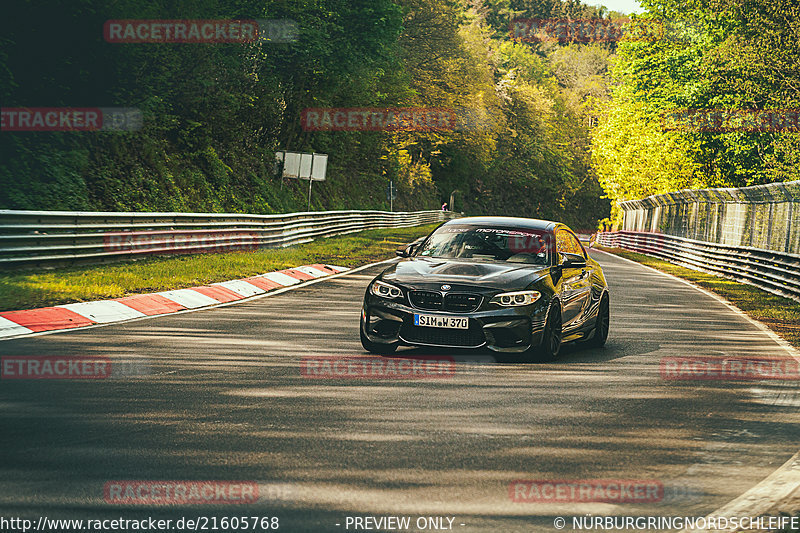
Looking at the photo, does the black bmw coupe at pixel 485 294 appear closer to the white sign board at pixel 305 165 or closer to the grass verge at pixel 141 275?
the grass verge at pixel 141 275

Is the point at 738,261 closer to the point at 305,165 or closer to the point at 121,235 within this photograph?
the point at 121,235

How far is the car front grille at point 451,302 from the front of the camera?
10.3 metres

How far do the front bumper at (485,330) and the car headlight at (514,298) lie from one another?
58 millimetres

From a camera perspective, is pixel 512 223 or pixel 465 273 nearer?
pixel 465 273

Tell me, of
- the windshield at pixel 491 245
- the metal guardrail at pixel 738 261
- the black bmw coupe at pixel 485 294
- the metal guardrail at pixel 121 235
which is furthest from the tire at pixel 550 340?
the metal guardrail at pixel 738 261

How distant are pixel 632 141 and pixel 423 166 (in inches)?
785

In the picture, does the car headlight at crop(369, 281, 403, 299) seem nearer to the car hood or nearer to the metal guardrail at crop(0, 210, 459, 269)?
the car hood

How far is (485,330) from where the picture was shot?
33.4 ft

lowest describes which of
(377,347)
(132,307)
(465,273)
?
(132,307)

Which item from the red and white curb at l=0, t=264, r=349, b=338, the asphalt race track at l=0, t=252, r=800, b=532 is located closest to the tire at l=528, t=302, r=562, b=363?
the asphalt race track at l=0, t=252, r=800, b=532

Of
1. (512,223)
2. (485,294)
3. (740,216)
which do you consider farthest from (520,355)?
(740,216)

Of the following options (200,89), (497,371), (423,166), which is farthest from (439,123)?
(497,371)

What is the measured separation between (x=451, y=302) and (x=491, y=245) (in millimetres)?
1569

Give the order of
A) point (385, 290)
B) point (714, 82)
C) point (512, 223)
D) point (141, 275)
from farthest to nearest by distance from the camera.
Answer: point (714, 82) → point (141, 275) → point (512, 223) → point (385, 290)
